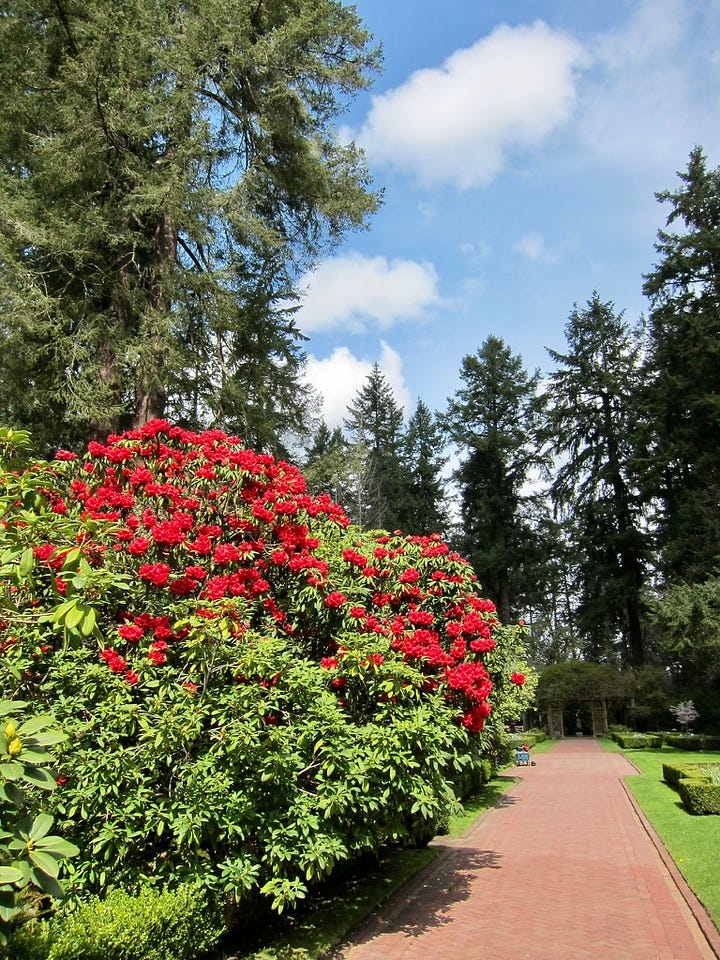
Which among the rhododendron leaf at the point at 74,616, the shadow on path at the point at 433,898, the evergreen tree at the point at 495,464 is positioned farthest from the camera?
the evergreen tree at the point at 495,464

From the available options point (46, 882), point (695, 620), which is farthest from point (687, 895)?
point (695, 620)

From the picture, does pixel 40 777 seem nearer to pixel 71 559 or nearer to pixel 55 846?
pixel 55 846

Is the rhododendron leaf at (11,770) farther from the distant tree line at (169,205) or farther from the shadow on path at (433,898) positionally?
the distant tree line at (169,205)

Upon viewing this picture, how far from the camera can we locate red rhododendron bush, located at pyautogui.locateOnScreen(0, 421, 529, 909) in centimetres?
451

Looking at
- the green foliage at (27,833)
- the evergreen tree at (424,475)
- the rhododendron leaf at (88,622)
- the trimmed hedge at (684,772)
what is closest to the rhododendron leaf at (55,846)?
the green foliage at (27,833)

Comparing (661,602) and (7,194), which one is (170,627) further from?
(661,602)

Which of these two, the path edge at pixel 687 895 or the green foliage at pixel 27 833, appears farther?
the path edge at pixel 687 895

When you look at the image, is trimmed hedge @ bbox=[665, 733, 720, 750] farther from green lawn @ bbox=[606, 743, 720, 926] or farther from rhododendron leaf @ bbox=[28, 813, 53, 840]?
rhododendron leaf @ bbox=[28, 813, 53, 840]

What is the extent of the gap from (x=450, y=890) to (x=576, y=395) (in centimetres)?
3617

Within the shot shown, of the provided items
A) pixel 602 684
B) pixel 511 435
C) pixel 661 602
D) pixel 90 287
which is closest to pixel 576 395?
pixel 511 435

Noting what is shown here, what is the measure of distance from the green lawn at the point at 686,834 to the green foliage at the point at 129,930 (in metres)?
4.65

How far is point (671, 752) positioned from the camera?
24.5 m

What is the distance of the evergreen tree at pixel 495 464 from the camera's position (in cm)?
4050

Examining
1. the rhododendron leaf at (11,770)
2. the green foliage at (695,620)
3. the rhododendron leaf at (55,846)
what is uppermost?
the green foliage at (695,620)
